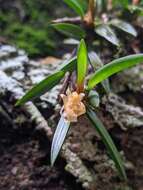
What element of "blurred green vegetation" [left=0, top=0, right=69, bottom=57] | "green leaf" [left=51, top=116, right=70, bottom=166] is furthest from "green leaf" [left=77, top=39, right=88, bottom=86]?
"blurred green vegetation" [left=0, top=0, right=69, bottom=57]

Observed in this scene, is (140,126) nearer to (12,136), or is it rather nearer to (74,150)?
(74,150)

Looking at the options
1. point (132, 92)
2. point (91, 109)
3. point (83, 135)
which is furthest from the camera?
point (132, 92)

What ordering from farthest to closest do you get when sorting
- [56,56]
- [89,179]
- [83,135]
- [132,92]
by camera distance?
[56,56]
[132,92]
[83,135]
[89,179]

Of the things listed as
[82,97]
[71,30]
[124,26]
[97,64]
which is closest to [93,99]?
[82,97]

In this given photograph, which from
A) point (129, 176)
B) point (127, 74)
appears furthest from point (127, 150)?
point (127, 74)

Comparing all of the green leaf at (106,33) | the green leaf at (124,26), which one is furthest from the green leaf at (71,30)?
the green leaf at (124,26)

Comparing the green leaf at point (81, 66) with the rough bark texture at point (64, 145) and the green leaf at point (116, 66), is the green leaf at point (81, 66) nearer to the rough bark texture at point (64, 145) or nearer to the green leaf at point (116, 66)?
→ the green leaf at point (116, 66)
